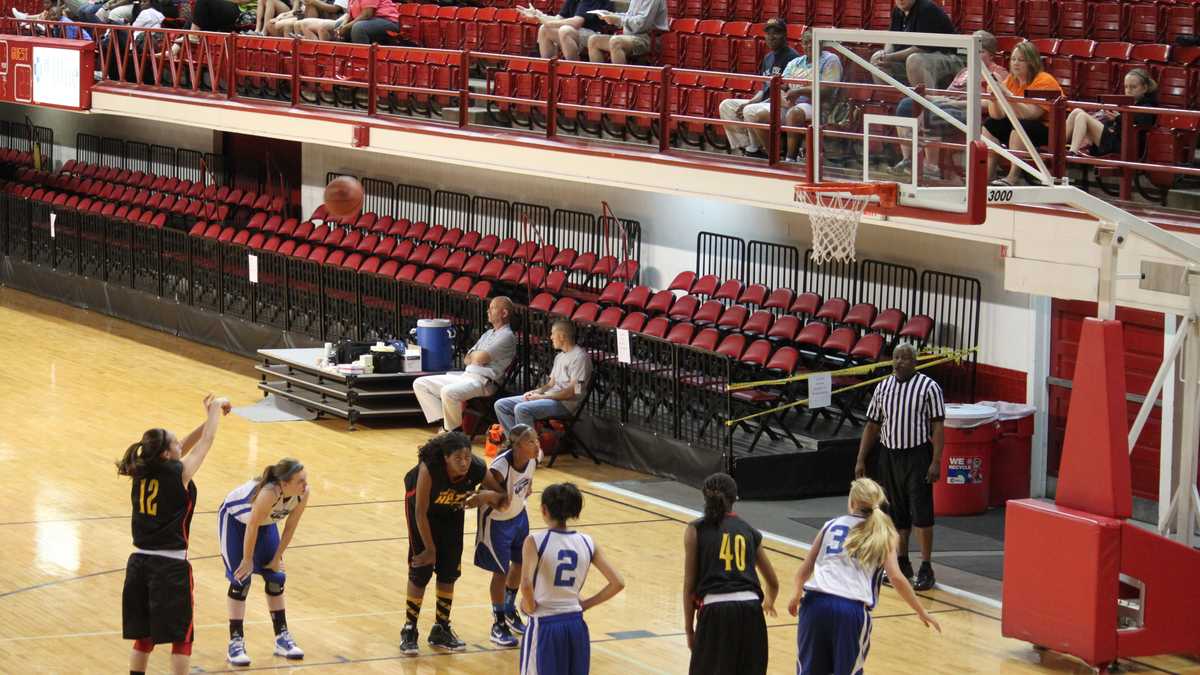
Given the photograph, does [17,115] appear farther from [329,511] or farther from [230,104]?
[329,511]

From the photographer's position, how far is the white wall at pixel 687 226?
14945mm

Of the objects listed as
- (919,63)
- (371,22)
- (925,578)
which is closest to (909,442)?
(925,578)

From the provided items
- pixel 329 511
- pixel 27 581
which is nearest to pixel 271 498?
pixel 27 581

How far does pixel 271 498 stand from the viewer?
9.33 m

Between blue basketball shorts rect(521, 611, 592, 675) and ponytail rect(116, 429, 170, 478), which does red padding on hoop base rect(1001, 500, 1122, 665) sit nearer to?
blue basketball shorts rect(521, 611, 592, 675)

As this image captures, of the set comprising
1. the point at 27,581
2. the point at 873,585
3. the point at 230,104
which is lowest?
the point at 27,581

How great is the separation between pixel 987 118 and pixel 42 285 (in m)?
16.7

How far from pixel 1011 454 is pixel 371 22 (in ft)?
31.9

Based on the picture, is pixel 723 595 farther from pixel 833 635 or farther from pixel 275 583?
pixel 275 583

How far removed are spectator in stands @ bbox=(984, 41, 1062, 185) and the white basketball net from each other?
1248 millimetres

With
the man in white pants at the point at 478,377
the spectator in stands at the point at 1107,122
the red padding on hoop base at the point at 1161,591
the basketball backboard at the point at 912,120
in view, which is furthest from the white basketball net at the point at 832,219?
the man in white pants at the point at 478,377

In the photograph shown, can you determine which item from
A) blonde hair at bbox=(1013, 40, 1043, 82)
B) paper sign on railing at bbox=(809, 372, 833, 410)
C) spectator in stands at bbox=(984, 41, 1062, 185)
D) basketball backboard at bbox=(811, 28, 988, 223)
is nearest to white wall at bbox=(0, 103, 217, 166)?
paper sign on railing at bbox=(809, 372, 833, 410)

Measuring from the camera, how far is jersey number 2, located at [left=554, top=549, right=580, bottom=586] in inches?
325

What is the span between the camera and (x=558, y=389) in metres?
15.3
